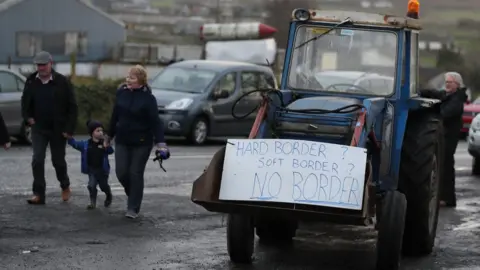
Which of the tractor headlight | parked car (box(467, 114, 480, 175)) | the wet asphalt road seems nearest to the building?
parked car (box(467, 114, 480, 175))

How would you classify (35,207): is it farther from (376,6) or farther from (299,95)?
(376,6)

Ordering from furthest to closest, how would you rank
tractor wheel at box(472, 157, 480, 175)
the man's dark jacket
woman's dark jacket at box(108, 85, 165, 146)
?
tractor wheel at box(472, 157, 480, 175)
the man's dark jacket
woman's dark jacket at box(108, 85, 165, 146)

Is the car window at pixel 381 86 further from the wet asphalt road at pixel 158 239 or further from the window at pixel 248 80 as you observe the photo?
the window at pixel 248 80

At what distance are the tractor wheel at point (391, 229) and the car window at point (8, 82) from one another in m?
12.7

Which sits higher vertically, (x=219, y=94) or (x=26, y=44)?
(x=219, y=94)

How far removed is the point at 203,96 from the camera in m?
23.0

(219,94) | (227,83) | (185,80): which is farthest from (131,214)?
(227,83)

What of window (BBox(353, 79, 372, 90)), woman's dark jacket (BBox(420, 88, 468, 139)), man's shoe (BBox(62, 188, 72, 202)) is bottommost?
man's shoe (BBox(62, 188, 72, 202))

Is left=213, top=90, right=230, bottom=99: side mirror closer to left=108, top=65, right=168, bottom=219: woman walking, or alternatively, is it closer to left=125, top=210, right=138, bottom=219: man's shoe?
left=108, top=65, right=168, bottom=219: woman walking

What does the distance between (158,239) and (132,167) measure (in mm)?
1403

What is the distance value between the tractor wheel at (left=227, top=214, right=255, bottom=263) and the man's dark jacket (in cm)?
388

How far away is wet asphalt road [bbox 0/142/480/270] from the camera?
9.74 metres

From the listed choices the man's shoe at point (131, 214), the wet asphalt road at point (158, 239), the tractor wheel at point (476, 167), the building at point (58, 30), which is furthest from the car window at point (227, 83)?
the building at point (58, 30)

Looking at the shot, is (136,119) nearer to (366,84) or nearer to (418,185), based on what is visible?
→ (366,84)
